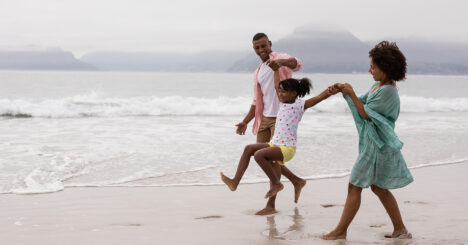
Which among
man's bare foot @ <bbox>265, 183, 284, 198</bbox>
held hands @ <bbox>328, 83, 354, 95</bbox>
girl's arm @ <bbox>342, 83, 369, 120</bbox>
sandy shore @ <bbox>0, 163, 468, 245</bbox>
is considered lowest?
sandy shore @ <bbox>0, 163, 468, 245</bbox>

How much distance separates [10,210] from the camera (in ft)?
16.1

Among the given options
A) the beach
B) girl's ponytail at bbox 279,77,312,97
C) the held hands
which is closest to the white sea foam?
the beach

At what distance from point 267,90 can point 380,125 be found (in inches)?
59.5

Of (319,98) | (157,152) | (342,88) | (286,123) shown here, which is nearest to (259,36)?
(286,123)

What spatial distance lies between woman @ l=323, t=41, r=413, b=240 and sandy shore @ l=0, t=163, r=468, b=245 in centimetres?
56

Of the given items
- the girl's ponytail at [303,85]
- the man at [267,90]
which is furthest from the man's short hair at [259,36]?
the girl's ponytail at [303,85]

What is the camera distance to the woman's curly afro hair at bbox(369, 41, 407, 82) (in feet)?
11.6

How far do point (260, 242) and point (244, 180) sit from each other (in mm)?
2665

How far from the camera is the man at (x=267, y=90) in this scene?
4645 mm

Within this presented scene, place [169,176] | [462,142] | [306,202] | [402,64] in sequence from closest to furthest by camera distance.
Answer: [402,64], [306,202], [169,176], [462,142]

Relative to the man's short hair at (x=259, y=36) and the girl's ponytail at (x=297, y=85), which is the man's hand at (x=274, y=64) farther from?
the man's short hair at (x=259, y=36)

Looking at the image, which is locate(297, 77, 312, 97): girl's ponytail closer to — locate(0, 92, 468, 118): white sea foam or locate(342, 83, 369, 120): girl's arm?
locate(342, 83, 369, 120): girl's arm

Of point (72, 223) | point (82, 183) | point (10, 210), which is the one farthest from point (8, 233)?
point (82, 183)

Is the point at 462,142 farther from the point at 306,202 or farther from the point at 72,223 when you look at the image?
A: the point at 72,223
